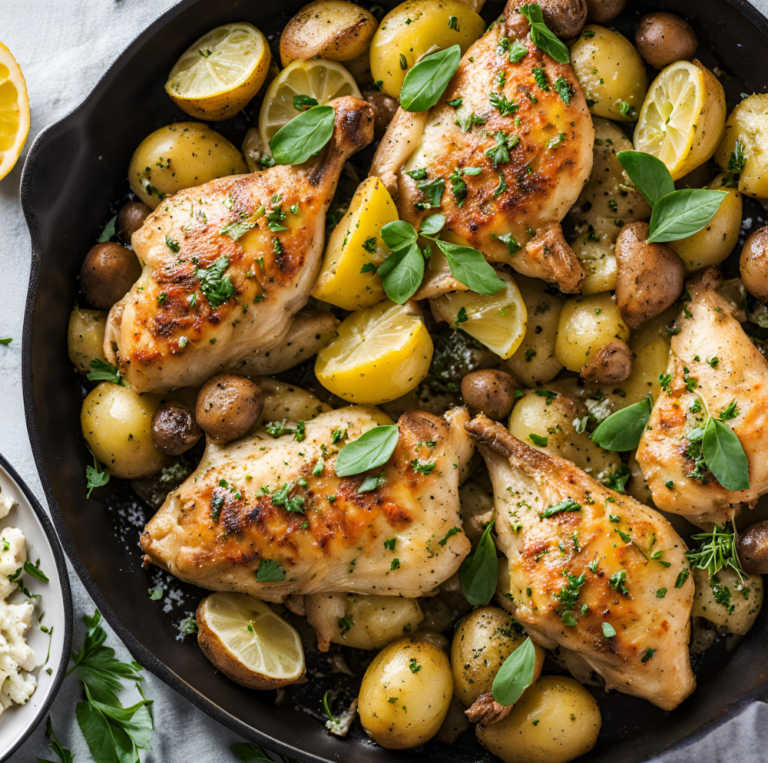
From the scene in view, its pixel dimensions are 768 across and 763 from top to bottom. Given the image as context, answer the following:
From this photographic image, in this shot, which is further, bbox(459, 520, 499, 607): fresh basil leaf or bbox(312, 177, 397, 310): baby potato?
bbox(459, 520, 499, 607): fresh basil leaf

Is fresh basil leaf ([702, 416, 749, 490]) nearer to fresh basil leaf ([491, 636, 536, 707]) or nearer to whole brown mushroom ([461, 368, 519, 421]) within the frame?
whole brown mushroom ([461, 368, 519, 421])

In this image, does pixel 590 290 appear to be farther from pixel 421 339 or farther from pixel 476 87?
pixel 476 87

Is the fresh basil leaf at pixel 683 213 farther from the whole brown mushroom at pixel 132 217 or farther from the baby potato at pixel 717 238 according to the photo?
the whole brown mushroom at pixel 132 217

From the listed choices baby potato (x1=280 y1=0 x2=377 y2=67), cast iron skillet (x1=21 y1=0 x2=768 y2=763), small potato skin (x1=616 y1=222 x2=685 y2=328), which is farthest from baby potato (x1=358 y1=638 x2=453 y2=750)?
baby potato (x1=280 y1=0 x2=377 y2=67)

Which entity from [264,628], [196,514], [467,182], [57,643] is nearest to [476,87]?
[467,182]

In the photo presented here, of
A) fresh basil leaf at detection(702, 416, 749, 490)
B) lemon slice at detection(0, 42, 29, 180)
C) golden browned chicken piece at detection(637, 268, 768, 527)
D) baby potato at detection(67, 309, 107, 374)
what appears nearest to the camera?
fresh basil leaf at detection(702, 416, 749, 490)

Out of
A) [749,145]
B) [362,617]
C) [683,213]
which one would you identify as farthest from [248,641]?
[749,145]

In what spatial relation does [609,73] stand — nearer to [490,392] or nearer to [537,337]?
[537,337]

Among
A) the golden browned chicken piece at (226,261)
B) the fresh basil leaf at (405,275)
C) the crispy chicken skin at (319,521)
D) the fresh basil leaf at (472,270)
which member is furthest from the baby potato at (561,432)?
the golden browned chicken piece at (226,261)
